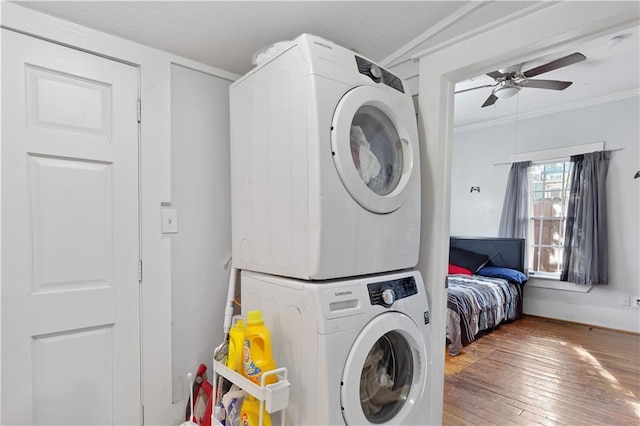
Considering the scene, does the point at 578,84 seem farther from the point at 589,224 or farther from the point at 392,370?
the point at 392,370

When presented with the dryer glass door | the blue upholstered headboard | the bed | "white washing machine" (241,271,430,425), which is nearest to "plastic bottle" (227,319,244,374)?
"white washing machine" (241,271,430,425)

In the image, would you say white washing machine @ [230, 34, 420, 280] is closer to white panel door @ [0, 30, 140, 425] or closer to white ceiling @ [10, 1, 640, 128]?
white ceiling @ [10, 1, 640, 128]

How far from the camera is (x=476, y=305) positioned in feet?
11.0

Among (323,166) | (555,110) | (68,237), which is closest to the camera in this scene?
(323,166)

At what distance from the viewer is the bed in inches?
124

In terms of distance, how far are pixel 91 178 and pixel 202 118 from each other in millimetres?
629

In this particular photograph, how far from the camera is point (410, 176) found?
1.52m

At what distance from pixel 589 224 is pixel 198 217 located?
4.28 meters

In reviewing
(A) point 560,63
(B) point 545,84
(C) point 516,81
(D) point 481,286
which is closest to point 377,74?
(A) point 560,63

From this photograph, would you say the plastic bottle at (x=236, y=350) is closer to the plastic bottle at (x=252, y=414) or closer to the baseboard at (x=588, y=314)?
the plastic bottle at (x=252, y=414)

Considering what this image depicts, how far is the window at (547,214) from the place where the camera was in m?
4.30

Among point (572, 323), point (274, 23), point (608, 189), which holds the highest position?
point (274, 23)

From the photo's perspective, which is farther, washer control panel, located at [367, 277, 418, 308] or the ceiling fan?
the ceiling fan

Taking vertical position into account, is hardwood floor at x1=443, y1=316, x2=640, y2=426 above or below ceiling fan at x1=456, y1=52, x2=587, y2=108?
below
